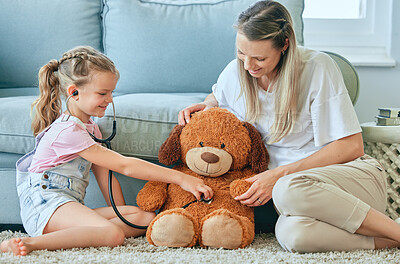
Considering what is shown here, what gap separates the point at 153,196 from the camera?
1.31 metres

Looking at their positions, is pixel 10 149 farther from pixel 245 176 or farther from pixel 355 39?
pixel 355 39

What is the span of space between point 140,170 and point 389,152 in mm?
830

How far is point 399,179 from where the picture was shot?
58.7 inches

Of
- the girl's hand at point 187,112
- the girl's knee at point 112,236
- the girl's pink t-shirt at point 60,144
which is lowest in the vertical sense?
the girl's knee at point 112,236

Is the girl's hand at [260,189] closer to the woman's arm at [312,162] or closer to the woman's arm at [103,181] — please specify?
the woman's arm at [312,162]

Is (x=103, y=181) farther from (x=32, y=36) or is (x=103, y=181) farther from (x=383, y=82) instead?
(x=383, y=82)

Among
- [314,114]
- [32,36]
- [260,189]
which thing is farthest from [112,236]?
[32,36]

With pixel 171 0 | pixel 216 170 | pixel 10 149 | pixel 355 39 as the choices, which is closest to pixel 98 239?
pixel 216 170

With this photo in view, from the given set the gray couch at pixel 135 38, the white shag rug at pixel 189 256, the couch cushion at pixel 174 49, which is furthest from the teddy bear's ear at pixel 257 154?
the couch cushion at pixel 174 49

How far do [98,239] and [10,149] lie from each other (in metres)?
0.51

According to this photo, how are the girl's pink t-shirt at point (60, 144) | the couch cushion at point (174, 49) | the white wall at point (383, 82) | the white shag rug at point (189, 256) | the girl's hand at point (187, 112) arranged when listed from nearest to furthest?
the white shag rug at point (189, 256)
the girl's pink t-shirt at point (60, 144)
the girl's hand at point (187, 112)
the couch cushion at point (174, 49)
the white wall at point (383, 82)

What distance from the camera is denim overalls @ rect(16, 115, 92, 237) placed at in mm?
1246

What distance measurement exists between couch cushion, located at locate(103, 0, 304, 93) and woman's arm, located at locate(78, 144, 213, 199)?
0.70 m

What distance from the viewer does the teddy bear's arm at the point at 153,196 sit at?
1.31 m
